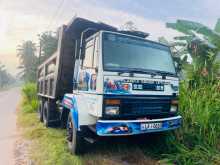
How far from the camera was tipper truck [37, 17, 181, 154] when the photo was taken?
→ 4.18 m

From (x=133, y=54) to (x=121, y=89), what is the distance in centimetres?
88

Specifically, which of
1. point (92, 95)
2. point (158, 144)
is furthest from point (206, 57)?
point (92, 95)

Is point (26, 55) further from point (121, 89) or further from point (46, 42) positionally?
point (121, 89)

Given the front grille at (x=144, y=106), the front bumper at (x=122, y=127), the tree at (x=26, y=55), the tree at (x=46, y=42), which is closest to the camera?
the front bumper at (x=122, y=127)

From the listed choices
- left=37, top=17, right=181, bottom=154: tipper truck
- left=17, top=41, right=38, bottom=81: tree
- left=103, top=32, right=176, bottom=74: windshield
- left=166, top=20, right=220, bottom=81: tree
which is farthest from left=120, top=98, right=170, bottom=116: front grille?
left=17, top=41, right=38, bottom=81: tree

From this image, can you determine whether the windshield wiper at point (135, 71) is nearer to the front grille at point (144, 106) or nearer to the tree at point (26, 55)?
the front grille at point (144, 106)

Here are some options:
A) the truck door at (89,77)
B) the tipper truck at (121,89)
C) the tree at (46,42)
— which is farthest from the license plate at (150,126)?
the tree at (46,42)

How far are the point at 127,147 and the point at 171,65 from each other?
199 cm

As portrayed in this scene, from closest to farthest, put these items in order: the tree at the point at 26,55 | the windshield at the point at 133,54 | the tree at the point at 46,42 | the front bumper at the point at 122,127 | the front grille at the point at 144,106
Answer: the front bumper at the point at 122,127, the front grille at the point at 144,106, the windshield at the point at 133,54, the tree at the point at 46,42, the tree at the point at 26,55

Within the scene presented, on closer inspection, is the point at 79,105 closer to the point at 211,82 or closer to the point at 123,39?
the point at 123,39

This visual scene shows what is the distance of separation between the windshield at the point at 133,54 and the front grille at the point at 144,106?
0.59 m

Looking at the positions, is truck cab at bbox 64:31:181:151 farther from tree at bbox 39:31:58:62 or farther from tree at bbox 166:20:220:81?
tree at bbox 39:31:58:62

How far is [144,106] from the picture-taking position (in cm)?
453

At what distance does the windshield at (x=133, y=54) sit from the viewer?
4480mm
